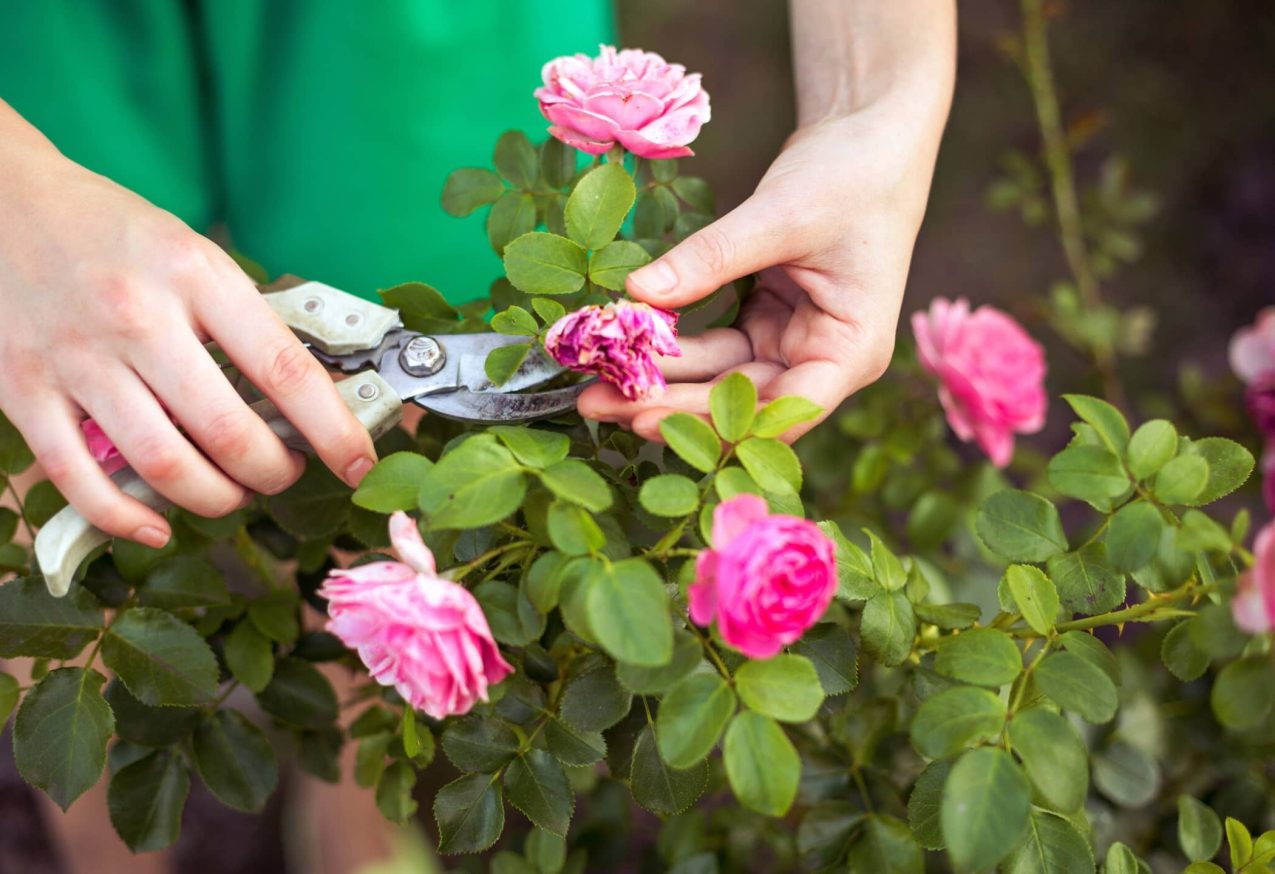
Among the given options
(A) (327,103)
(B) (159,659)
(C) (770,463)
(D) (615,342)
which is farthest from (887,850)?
(A) (327,103)

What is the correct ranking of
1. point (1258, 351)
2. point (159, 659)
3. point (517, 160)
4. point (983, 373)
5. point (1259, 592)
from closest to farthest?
point (1259, 592) → point (159, 659) → point (517, 160) → point (1258, 351) → point (983, 373)

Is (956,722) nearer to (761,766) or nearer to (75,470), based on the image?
(761,766)

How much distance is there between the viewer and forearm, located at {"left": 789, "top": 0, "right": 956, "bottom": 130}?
93 cm

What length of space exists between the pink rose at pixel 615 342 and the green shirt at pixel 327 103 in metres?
0.63

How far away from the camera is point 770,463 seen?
64 cm

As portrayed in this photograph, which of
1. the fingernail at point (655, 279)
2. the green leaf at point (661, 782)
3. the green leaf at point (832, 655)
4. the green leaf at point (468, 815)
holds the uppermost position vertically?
the fingernail at point (655, 279)

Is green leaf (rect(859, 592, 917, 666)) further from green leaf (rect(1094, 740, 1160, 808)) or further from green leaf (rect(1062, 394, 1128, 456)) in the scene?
green leaf (rect(1094, 740, 1160, 808))

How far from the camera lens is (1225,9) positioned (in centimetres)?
236

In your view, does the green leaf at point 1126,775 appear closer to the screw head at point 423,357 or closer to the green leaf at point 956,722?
the green leaf at point 956,722

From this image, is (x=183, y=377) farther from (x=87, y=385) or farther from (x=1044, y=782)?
(x=1044, y=782)

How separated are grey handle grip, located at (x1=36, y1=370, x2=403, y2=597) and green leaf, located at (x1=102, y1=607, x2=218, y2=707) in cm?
6

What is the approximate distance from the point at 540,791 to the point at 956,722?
294 millimetres

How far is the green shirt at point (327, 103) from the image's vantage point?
116 centimetres

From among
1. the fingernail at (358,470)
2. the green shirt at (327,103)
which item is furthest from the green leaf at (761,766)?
the green shirt at (327,103)
